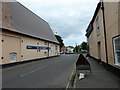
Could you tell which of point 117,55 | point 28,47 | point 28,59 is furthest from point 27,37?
point 117,55

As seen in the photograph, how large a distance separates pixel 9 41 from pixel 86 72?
10.0 metres

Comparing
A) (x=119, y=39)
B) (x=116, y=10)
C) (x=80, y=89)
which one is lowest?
(x=80, y=89)

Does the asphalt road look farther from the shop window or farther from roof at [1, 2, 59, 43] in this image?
roof at [1, 2, 59, 43]

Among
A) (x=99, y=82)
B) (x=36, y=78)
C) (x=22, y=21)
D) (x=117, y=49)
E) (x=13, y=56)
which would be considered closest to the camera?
(x=99, y=82)

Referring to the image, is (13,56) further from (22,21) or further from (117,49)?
(117,49)

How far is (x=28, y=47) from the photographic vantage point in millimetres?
17578

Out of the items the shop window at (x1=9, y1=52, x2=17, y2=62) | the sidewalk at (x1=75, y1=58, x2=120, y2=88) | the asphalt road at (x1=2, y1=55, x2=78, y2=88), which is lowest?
the asphalt road at (x1=2, y1=55, x2=78, y2=88)

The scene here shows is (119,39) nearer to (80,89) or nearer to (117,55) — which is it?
(117,55)

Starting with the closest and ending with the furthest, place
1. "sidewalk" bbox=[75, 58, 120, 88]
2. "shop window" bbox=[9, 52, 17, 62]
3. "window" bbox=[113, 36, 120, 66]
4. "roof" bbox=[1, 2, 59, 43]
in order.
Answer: "sidewalk" bbox=[75, 58, 120, 88]
"window" bbox=[113, 36, 120, 66]
"shop window" bbox=[9, 52, 17, 62]
"roof" bbox=[1, 2, 59, 43]

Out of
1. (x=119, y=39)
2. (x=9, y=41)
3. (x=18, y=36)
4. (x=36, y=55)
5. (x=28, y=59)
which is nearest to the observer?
(x=119, y=39)

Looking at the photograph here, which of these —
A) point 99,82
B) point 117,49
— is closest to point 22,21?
point 117,49

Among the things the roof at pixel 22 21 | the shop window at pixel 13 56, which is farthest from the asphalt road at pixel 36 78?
the roof at pixel 22 21

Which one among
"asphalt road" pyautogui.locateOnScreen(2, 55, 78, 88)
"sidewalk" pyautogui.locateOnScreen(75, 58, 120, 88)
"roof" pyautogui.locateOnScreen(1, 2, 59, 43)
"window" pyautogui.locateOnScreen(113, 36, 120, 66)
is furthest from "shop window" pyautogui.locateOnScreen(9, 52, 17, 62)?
"window" pyautogui.locateOnScreen(113, 36, 120, 66)

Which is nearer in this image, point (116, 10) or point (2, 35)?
point (116, 10)
